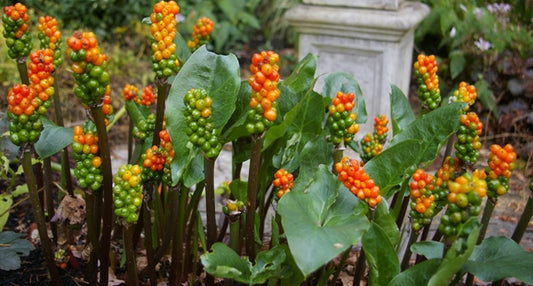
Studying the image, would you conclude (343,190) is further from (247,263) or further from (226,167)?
(226,167)

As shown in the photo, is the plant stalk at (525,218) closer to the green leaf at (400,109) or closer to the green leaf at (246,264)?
the green leaf at (400,109)

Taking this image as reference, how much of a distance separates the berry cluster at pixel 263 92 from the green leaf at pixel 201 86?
166 mm

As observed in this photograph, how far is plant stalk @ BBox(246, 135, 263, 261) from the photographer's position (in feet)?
5.20

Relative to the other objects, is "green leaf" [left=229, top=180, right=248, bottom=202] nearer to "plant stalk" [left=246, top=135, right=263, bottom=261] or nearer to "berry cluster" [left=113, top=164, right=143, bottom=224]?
"plant stalk" [left=246, top=135, right=263, bottom=261]

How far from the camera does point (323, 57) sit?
405 centimetres

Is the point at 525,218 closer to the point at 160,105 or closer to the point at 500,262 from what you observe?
the point at 500,262

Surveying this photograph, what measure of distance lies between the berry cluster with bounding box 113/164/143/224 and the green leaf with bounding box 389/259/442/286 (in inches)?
26.9

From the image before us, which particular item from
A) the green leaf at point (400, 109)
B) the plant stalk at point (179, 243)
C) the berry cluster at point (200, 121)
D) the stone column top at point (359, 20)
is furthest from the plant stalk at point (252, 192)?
the stone column top at point (359, 20)

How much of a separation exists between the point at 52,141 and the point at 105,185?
21cm

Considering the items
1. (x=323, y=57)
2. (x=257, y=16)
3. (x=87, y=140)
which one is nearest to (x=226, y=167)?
(x=323, y=57)

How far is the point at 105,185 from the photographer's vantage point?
172cm

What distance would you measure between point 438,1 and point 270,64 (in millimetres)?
3843

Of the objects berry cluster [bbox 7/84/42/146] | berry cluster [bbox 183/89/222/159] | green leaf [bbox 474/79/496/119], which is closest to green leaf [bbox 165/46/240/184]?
berry cluster [bbox 183/89/222/159]

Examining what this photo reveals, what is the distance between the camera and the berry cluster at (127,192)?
1517mm
